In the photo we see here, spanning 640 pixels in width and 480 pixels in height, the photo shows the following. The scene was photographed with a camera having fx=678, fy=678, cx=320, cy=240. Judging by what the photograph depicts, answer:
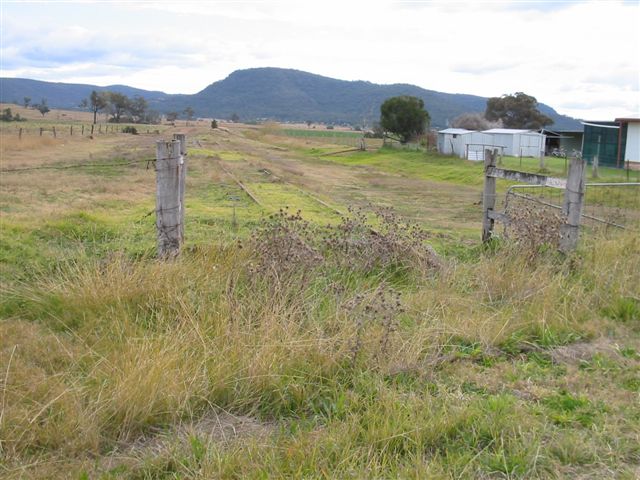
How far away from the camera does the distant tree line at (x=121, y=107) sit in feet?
454

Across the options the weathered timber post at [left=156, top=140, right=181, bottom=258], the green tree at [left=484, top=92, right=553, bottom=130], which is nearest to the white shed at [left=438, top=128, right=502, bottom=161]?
the green tree at [left=484, top=92, right=553, bottom=130]

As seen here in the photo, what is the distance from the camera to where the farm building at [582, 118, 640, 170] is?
133 feet

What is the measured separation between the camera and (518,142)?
53.0 m

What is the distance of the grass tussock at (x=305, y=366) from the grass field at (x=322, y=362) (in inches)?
0.7

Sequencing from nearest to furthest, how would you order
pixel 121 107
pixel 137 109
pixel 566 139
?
pixel 566 139 → pixel 121 107 → pixel 137 109

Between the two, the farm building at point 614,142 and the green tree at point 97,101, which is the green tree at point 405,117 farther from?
the green tree at point 97,101

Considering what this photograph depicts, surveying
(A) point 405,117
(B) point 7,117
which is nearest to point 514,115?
(A) point 405,117

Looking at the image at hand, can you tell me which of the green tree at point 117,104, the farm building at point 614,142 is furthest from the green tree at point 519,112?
the green tree at point 117,104

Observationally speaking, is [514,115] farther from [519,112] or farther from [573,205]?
[573,205]

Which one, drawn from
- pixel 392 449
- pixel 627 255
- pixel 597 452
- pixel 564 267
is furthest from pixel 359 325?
pixel 627 255

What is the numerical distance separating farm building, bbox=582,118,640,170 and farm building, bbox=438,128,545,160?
5.72 meters

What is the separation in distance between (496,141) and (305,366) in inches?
2007

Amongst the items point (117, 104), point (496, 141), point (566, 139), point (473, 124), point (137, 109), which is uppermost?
point (117, 104)

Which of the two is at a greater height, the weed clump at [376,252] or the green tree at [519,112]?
the green tree at [519,112]
